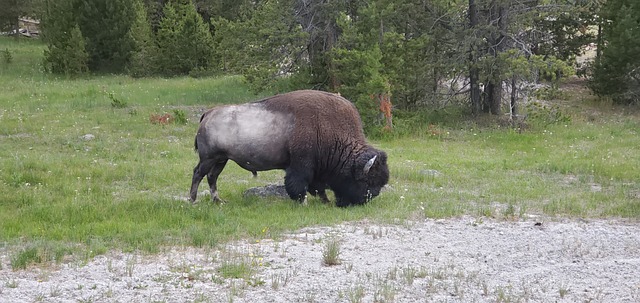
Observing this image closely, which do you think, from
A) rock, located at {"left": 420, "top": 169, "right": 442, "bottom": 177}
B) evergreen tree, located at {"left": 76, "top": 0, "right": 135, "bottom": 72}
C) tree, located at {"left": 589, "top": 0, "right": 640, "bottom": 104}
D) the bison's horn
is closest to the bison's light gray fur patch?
the bison's horn

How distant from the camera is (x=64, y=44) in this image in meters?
34.1

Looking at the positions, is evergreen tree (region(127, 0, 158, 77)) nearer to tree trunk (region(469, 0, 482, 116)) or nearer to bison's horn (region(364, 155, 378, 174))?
tree trunk (region(469, 0, 482, 116))

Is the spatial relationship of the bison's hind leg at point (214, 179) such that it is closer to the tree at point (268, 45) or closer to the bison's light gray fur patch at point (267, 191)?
the bison's light gray fur patch at point (267, 191)

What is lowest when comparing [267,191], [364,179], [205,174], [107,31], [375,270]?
[375,270]

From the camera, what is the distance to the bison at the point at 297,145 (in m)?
11.4

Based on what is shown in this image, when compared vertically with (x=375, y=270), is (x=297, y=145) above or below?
above

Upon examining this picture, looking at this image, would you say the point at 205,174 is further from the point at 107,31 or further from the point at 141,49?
the point at 107,31

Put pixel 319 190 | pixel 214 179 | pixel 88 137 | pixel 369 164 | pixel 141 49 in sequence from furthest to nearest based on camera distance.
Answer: pixel 141 49 → pixel 88 137 → pixel 319 190 → pixel 214 179 → pixel 369 164

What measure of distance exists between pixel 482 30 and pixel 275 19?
679 centimetres

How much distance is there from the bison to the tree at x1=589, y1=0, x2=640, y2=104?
17.3 m

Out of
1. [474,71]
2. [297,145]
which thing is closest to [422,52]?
[474,71]

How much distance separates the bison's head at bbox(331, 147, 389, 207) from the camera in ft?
37.7

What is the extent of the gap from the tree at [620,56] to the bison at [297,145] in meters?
17.3

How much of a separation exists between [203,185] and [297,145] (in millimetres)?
2922
